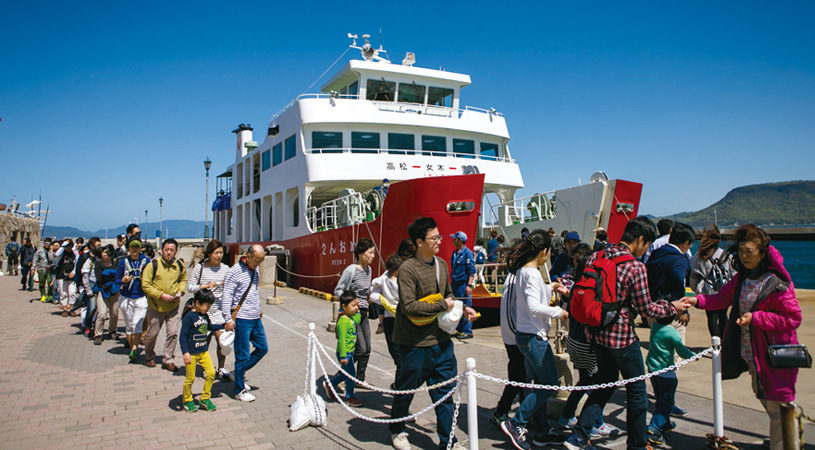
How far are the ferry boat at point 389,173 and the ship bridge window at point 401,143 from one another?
0.03 meters

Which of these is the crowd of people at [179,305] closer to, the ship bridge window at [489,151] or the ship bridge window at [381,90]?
the ship bridge window at [381,90]

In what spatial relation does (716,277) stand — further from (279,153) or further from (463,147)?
(279,153)

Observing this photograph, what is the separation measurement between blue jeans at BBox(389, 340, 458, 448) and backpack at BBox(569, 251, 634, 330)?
974 millimetres

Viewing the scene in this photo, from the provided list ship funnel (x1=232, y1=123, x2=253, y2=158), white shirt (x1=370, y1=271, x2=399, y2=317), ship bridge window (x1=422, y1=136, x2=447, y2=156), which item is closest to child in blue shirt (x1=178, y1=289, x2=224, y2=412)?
white shirt (x1=370, y1=271, x2=399, y2=317)

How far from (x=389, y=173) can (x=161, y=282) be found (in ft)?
25.5

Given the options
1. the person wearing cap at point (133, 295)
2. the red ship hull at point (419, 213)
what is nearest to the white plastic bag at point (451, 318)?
the person wearing cap at point (133, 295)

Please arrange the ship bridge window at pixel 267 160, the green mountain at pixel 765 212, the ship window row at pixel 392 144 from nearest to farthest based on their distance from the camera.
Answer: the ship window row at pixel 392 144
the ship bridge window at pixel 267 160
the green mountain at pixel 765 212

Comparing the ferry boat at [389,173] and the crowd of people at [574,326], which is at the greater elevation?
the ferry boat at [389,173]

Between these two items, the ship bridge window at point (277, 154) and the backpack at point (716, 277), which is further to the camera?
the ship bridge window at point (277, 154)

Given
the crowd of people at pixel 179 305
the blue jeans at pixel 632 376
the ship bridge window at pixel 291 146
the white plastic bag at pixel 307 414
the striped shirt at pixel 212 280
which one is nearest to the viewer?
the blue jeans at pixel 632 376

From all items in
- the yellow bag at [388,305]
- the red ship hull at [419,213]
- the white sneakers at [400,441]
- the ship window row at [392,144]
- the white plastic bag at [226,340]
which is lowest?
the white sneakers at [400,441]

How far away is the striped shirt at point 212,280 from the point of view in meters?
5.38

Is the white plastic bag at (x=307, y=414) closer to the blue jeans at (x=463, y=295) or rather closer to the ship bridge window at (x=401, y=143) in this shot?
the blue jeans at (x=463, y=295)

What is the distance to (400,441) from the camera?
11.8 feet
